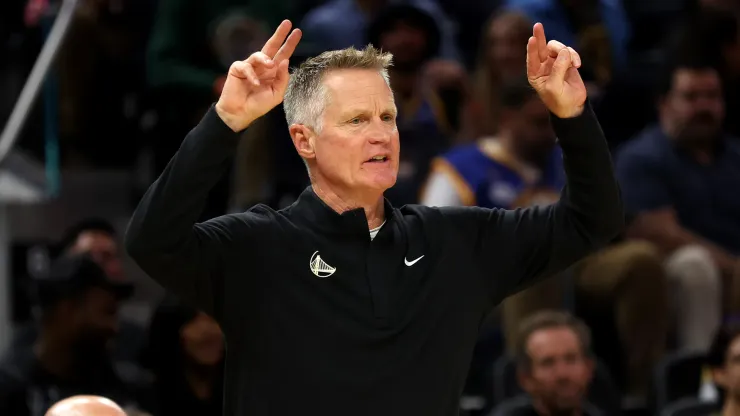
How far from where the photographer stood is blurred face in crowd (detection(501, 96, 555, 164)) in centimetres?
598

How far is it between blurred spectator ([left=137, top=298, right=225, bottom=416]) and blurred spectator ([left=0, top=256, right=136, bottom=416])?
0.51 ft

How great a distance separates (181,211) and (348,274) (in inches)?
15.0

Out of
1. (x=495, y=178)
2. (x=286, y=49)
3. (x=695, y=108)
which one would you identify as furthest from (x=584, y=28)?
(x=286, y=49)

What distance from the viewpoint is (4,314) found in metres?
6.40

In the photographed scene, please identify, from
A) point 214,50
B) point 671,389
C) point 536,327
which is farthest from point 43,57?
point 671,389

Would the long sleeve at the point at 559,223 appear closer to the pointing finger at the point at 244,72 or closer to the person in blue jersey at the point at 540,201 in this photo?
the pointing finger at the point at 244,72

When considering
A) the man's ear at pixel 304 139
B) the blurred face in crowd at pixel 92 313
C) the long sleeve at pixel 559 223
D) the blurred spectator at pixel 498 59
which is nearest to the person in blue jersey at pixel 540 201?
the blurred spectator at pixel 498 59

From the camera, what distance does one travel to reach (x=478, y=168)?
235 inches

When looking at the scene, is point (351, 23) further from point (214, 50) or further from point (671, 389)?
point (671, 389)

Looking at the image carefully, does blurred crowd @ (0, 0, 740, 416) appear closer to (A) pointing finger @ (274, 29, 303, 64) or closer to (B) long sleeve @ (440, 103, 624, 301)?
(B) long sleeve @ (440, 103, 624, 301)

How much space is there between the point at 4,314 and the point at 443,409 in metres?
4.03

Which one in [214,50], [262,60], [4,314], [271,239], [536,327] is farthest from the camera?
[214,50]

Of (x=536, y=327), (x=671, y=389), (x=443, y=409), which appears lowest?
(x=671, y=389)

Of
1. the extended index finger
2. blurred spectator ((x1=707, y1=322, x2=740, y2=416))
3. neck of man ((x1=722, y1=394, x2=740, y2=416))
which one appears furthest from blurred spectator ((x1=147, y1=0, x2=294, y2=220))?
the extended index finger
